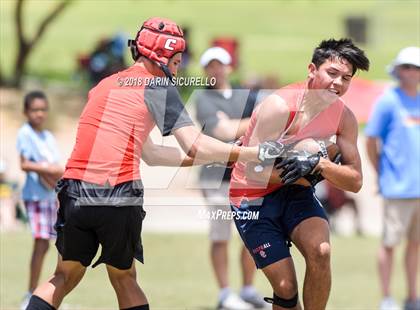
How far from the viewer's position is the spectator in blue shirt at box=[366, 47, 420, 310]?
35.1 feet

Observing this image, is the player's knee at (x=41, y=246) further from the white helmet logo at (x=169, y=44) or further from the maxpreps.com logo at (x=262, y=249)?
the white helmet logo at (x=169, y=44)

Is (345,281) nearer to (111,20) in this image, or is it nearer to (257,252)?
(257,252)

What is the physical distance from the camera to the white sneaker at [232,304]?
1016 cm

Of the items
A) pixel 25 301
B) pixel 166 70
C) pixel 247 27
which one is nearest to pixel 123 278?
pixel 166 70

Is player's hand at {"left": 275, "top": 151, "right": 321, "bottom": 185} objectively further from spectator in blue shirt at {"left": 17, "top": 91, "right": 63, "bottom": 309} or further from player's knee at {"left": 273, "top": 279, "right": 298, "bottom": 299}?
spectator in blue shirt at {"left": 17, "top": 91, "right": 63, "bottom": 309}

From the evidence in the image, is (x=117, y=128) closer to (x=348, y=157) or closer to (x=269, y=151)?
(x=269, y=151)

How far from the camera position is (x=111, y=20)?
36.6 meters

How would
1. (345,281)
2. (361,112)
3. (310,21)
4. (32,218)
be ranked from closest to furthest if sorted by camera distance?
(32,218) → (345,281) → (361,112) → (310,21)

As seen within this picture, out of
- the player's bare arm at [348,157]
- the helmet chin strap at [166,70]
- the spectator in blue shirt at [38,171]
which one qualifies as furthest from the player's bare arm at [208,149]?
the spectator in blue shirt at [38,171]

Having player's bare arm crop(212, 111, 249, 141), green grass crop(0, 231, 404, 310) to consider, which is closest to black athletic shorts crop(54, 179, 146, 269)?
player's bare arm crop(212, 111, 249, 141)

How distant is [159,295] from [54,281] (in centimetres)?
374

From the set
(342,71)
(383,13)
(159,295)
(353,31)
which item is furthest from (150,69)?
(383,13)

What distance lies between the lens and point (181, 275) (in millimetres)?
12914

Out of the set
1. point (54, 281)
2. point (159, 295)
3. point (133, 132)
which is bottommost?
point (159, 295)
